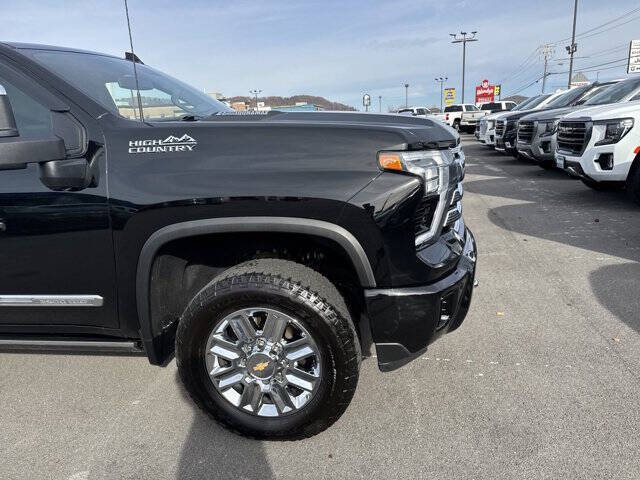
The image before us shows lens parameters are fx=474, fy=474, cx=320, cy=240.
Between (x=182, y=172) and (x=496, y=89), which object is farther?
(x=496, y=89)

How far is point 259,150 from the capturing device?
2.15 metres

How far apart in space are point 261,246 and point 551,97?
50.2ft

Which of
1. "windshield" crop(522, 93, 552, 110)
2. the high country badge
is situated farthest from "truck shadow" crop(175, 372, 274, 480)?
"windshield" crop(522, 93, 552, 110)

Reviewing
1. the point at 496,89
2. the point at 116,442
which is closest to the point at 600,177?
the point at 116,442

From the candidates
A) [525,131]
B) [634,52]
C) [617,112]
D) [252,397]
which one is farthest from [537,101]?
[634,52]

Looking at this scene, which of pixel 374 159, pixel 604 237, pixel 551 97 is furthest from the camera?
Answer: pixel 551 97

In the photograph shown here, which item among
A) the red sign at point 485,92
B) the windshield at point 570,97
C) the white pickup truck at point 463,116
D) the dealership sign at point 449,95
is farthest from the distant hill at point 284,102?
the dealership sign at point 449,95

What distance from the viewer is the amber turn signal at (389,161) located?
2.11m

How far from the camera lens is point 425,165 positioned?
2.19 metres

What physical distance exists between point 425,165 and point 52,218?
5.81 ft

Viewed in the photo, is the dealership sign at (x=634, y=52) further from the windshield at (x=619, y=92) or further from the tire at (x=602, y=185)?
the tire at (x=602, y=185)

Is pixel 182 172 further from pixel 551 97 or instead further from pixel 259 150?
pixel 551 97

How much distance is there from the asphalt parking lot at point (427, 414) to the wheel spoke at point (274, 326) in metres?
0.58

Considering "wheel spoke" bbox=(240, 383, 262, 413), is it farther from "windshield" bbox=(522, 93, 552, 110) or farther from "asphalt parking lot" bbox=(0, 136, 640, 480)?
"windshield" bbox=(522, 93, 552, 110)
